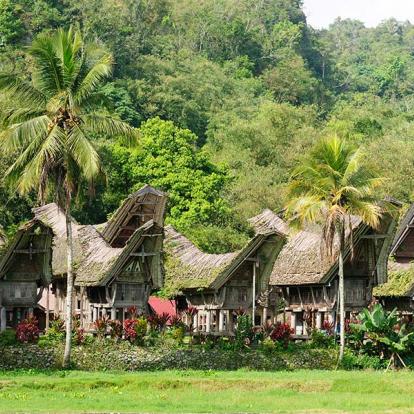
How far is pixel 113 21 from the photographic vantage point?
386 feet

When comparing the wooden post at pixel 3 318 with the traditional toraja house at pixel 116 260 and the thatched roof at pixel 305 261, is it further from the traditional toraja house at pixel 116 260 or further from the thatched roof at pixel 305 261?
the thatched roof at pixel 305 261

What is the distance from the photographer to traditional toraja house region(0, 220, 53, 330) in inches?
1779

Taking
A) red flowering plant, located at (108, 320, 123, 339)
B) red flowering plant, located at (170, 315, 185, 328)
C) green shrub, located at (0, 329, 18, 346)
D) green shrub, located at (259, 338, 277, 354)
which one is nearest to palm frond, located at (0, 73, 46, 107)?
green shrub, located at (0, 329, 18, 346)

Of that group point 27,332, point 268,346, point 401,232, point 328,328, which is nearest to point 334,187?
point 328,328

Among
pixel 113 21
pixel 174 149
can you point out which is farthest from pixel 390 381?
pixel 113 21

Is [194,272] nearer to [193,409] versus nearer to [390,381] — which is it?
[390,381]

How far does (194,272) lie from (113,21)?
71.2 metres

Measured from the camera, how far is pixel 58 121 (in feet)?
136

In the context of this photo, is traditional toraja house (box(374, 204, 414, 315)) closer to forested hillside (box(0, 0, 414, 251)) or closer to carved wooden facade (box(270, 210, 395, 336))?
carved wooden facade (box(270, 210, 395, 336))

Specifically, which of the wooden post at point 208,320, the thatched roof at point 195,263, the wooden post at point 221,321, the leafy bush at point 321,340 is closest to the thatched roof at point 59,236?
the thatched roof at point 195,263

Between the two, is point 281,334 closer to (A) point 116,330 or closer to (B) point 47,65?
(A) point 116,330

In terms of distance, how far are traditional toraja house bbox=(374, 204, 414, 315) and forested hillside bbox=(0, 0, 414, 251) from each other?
521 cm

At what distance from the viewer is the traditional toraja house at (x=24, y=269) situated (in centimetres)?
4519

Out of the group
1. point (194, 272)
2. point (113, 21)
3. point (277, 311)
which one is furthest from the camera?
point (113, 21)
